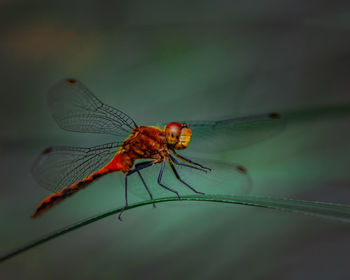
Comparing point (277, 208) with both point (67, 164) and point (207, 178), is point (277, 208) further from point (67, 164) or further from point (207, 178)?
point (67, 164)

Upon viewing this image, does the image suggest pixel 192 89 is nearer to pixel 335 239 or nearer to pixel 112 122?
pixel 112 122

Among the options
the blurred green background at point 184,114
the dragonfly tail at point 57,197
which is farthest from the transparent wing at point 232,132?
the dragonfly tail at point 57,197

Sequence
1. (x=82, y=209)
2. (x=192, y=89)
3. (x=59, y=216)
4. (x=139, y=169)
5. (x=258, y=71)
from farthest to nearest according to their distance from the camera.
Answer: (x=258, y=71), (x=192, y=89), (x=59, y=216), (x=82, y=209), (x=139, y=169)

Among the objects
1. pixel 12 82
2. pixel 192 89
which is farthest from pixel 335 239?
pixel 12 82

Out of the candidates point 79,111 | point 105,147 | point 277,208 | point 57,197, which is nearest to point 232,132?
point 105,147

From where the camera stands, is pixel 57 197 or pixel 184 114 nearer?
pixel 57 197

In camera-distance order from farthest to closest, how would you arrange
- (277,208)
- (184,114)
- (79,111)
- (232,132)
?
1. (184,114)
2. (232,132)
3. (79,111)
4. (277,208)
